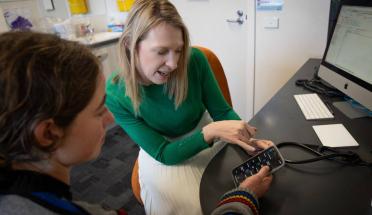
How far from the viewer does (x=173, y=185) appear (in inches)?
39.0

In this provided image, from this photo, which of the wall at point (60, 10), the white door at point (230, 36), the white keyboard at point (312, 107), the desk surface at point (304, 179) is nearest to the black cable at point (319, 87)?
the white keyboard at point (312, 107)

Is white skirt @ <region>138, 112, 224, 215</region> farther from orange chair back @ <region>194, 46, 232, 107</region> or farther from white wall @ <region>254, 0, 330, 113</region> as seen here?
white wall @ <region>254, 0, 330, 113</region>

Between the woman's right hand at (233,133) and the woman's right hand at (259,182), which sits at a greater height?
the woman's right hand at (233,133)

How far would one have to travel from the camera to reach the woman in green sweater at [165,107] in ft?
3.21

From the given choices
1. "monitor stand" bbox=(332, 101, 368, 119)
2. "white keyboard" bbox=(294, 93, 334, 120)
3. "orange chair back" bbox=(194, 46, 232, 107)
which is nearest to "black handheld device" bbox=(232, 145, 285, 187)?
"white keyboard" bbox=(294, 93, 334, 120)

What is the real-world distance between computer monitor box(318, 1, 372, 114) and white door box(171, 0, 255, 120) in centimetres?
96

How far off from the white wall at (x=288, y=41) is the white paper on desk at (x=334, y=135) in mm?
1123

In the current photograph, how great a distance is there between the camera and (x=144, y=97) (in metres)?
1.09

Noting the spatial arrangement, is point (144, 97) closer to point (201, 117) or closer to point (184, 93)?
point (184, 93)

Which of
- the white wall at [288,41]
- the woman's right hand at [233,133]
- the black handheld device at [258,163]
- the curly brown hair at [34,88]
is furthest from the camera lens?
the white wall at [288,41]

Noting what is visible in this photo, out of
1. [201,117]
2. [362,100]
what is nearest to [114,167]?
[201,117]

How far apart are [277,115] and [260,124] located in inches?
4.2

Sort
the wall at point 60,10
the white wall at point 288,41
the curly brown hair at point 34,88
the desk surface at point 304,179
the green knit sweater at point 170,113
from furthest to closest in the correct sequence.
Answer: the wall at point 60,10 → the white wall at point 288,41 → the green knit sweater at point 170,113 → the desk surface at point 304,179 → the curly brown hair at point 34,88

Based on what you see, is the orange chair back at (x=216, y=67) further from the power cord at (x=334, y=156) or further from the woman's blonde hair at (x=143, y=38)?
the power cord at (x=334, y=156)
